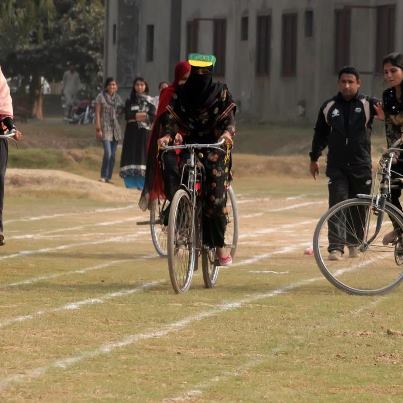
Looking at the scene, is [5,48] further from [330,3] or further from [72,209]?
[72,209]

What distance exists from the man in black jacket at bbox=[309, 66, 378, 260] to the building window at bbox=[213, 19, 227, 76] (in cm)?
3378

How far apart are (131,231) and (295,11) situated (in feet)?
85.9

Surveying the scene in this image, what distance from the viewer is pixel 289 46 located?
44.6m

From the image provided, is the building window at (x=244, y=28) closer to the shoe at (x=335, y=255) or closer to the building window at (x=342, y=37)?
the building window at (x=342, y=37)

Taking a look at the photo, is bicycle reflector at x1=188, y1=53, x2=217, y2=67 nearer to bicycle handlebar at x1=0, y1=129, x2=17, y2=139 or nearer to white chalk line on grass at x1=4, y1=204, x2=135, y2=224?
bicycle handlebar at x1=0, y1=129, x2=17, y2=139

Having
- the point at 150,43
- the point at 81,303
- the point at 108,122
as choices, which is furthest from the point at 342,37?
the point at 81,303

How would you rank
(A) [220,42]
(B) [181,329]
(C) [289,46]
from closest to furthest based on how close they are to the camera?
(B) [181,329] → (C) [289,46] → (A) [220,42]

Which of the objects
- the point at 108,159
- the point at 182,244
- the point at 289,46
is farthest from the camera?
the point at 289,46

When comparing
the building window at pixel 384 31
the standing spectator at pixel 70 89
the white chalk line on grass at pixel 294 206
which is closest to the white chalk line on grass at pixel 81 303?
the white chalk line on grass at pixel 294 206

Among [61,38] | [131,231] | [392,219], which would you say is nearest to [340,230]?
[392,219]

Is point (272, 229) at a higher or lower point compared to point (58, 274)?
lower

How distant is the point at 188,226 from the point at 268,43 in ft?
112

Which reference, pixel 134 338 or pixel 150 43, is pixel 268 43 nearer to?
pixel 150 43

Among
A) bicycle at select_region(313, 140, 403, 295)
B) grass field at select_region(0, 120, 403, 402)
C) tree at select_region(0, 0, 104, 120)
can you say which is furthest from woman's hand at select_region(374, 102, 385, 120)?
tree at select_region(0, 0, 104, 120)
